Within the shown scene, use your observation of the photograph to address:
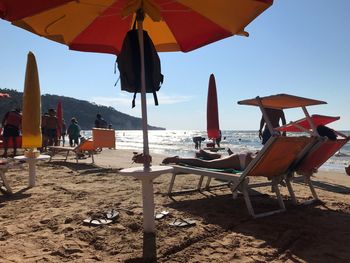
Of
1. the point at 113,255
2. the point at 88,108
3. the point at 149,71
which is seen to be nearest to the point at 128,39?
the point at 149,71

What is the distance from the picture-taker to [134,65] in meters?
3.29

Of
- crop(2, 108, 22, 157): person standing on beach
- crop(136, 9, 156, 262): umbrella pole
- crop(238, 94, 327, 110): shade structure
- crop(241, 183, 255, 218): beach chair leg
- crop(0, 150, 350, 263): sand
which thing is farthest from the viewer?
crop(2, 108, 22, 157): person standing on beach

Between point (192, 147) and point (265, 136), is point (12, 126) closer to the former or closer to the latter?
point (265, 136)

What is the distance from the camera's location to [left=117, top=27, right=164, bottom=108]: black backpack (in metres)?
3.29

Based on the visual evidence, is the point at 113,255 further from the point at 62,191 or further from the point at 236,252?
the point at 62,191

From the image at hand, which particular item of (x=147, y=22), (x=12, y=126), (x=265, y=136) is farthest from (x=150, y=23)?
(x=12, y=126)

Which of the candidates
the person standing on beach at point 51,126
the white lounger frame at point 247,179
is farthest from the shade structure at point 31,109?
the person standing on beach at point 51,126

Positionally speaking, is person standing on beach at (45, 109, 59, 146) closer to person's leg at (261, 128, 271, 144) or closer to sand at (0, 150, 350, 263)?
sand at (0, 150, 350, 263)

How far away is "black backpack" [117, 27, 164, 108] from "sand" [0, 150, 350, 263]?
1.36 metres

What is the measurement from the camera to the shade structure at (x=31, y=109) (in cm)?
549

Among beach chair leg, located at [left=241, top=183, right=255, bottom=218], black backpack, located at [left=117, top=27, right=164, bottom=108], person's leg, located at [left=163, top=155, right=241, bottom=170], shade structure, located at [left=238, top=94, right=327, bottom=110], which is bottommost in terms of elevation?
beach chair leg, located at [left=241, top=183, right=255, bottom=218]

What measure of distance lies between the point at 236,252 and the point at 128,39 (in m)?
2.14

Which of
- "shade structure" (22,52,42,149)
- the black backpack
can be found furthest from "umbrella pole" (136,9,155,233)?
"shade structure" (22,52,42,149)

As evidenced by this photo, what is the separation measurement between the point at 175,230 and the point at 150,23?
7.90ft
